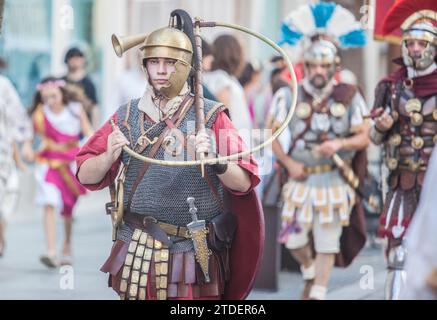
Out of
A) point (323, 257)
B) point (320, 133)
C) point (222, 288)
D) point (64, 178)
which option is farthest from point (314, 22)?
point (222, 288)

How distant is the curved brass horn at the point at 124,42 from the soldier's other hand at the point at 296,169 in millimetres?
3473

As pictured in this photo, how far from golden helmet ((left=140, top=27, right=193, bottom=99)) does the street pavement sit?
11.3 feet

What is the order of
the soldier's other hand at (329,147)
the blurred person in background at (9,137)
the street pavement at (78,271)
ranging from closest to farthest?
the soldier's other hand at (329,147) → the street pavement at (78,271) → the blurred person in background at (9,137)

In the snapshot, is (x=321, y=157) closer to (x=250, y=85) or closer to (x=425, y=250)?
(x=250, y=85)

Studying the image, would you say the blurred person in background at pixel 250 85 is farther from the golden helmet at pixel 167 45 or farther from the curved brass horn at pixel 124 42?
the golden helmet at pixel 167 45

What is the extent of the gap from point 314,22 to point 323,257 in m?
1.67

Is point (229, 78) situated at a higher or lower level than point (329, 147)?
higher

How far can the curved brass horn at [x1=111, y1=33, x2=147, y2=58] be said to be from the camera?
5.45 m

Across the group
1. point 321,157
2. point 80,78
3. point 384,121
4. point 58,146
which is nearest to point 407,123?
point 384,121

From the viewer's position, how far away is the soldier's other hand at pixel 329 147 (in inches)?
341

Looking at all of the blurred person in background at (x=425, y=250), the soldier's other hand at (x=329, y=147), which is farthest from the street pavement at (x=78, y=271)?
the blurred person in background at (x=425, y=250)

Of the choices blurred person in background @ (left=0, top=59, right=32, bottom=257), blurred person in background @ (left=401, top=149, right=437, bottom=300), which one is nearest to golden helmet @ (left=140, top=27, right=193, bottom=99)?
blurred person in background @ (left=401, top=149, right=437, bottom=300)

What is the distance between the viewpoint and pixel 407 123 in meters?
7.57

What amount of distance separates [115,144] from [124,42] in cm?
46
